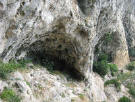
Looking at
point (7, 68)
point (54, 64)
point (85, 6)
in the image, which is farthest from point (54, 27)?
point (54, 64)

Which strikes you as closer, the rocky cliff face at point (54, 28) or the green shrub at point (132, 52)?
the rocky cliff face at point (54, 28)

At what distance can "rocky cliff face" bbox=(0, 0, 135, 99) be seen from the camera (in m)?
9.50

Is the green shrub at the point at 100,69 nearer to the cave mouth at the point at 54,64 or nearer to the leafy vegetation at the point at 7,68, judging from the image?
the cave mouth at the point at 54,64

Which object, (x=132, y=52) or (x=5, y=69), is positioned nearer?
(x=5, y=69)

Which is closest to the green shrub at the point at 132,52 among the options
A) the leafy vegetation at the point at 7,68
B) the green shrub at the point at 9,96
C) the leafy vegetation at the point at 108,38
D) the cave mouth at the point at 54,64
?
the leafy vegetation at the point at 108,38

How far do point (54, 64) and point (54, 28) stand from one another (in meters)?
4.03

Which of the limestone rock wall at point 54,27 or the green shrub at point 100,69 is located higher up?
the limestone rock wall at point 54,27

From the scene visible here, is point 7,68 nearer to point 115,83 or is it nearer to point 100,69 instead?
point 100,69

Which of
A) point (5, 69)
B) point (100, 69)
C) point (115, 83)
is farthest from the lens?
point (100, 69)

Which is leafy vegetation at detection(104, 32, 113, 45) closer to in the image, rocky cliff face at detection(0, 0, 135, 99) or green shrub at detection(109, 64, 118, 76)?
green shrub at detection(109, 64, 118, 76)

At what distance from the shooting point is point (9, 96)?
9.19m

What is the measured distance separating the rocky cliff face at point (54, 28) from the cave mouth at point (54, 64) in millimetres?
161

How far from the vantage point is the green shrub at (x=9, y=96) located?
905 cm

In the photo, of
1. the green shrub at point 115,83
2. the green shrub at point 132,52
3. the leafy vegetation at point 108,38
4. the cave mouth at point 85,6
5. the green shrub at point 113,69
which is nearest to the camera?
the cave mouth at point 85,6
